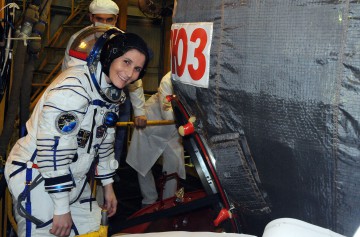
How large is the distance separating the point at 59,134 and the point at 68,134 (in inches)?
1.9

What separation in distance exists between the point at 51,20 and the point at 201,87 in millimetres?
11378

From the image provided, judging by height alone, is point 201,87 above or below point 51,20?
below

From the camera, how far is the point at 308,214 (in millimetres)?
1826

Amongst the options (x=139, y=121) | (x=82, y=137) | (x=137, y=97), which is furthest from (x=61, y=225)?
(x=137, y=97)

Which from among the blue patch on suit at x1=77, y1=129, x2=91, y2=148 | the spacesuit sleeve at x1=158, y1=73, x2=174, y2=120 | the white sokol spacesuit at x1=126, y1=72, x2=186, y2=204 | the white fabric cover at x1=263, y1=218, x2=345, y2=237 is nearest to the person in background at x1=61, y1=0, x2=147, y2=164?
the spacesuit sleeve at x1=158, y1=73, x2=174, y2=120

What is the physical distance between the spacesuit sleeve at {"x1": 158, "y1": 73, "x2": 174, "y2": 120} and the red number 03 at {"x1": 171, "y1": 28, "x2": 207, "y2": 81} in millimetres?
2497

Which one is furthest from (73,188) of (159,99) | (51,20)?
(51,20)

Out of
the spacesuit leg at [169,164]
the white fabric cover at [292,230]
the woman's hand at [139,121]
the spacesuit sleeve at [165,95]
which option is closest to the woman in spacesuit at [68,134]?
the white fabric cover at [292,230]

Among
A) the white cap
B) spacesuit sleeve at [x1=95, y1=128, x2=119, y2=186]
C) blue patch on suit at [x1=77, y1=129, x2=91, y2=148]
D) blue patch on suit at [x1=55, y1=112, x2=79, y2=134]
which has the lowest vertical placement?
spacesuit sleeve at [x1=95, y1=128, x2=119, y2=186]

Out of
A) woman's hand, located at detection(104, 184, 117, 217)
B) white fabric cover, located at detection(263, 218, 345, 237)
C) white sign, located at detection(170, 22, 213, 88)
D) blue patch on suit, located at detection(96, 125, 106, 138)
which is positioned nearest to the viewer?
white fabric cover, located at detection(263, 218, 345, 237)

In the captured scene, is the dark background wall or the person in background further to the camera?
the person in background

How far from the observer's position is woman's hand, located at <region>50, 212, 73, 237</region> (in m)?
2.46

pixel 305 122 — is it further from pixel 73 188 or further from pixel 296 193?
pixel 73 188

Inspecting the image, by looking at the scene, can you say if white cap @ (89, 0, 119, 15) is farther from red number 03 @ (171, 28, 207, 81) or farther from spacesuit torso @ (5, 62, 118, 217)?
red number 03 @ (171, 28, 207, 81)
